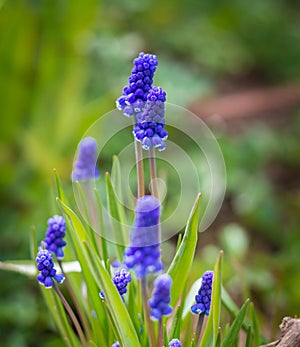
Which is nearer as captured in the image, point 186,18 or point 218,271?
point 218,271

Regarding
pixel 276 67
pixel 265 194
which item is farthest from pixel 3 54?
pixel 276 67

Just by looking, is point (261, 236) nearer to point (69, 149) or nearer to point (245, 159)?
point (245, 159)

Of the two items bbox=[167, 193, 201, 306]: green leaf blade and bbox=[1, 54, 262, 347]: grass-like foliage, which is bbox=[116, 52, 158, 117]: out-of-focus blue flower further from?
bbox=[167, 193, 201, 306]: green leaf blade

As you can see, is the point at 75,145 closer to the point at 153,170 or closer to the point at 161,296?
the point at 153,170

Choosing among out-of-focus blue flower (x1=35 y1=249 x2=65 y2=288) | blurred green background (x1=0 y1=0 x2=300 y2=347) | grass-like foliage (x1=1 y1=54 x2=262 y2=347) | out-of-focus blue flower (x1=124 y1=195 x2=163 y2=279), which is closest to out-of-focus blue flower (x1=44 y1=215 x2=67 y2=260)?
grass-like foliage (x1=1 y1=54 x2=262 y2=347)

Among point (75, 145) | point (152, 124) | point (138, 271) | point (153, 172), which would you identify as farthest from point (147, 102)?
point (75, 145)
